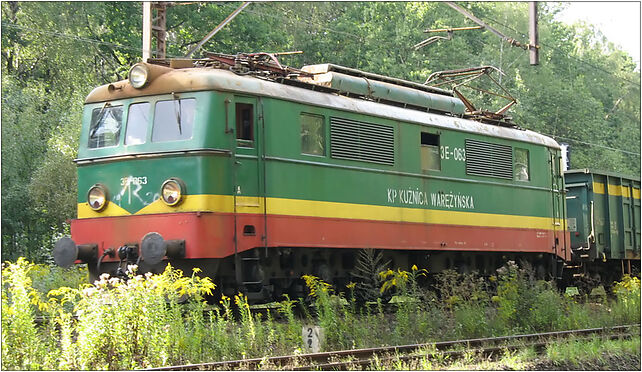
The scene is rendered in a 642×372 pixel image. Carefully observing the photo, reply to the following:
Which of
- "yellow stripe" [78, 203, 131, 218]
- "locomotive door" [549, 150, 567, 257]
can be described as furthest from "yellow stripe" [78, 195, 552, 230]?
"locomotive door" [549, 150, 567, 257]

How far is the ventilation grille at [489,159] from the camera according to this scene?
669 inches

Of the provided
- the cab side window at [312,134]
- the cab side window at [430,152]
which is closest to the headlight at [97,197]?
the cab side window at [312,134]

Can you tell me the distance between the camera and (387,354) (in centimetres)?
1034

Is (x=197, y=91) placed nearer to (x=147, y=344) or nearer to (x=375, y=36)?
(x=147, y=344)

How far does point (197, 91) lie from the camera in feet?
40.6

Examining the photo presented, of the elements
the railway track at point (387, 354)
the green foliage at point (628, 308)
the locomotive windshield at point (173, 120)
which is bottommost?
the railway track at point (387, 354)

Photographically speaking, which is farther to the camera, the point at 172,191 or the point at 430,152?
the point at 430,152

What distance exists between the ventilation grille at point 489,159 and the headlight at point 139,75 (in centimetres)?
665

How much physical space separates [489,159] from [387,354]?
25.9ft

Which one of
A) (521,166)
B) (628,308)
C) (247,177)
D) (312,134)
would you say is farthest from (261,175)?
(521,166)

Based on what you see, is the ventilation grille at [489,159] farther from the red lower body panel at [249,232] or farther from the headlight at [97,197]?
the headlight at [97,197]

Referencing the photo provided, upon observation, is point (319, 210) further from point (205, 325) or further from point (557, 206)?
point (557, 206)

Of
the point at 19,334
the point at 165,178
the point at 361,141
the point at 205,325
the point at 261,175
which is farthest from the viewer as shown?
the point at 361,141

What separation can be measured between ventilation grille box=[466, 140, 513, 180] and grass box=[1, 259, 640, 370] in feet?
8.83
